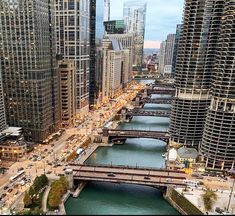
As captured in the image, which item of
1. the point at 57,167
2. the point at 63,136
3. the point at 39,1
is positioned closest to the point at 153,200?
the point at 57,167

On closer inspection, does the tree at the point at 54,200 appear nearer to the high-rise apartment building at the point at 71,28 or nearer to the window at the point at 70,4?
the high-rise apartment building at the point at 71,28

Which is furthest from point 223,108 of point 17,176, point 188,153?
point 17,176

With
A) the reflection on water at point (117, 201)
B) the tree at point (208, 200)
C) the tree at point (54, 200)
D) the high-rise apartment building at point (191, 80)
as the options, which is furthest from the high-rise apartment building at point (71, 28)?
the tree at point (208, 200)

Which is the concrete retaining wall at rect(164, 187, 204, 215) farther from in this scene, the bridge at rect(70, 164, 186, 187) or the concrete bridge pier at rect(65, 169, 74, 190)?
the concrete bridge pier at rect(65, 169, 74, 190)

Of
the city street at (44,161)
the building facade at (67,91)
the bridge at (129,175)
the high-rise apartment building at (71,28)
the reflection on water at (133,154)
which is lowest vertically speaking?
the reflection on water at (133,154)

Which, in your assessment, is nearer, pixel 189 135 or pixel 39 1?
pixel 39 1

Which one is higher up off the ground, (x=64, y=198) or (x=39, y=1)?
(x=39, y=1)

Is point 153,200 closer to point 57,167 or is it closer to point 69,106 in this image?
point 57,167

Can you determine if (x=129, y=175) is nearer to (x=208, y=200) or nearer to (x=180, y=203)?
(x=180, y=203)
